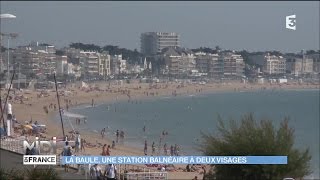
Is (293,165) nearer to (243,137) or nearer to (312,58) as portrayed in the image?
(243,137)

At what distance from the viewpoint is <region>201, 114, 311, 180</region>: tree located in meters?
8.22

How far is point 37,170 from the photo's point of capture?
24.6ft

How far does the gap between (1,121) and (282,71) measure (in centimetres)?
7581

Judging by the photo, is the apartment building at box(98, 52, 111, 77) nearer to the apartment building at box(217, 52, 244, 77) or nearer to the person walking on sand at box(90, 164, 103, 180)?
the apartment building at box(217, 52, 244, 77)

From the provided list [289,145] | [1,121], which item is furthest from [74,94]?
[289,145]

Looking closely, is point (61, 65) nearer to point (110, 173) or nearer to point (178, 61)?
point (178, 61)

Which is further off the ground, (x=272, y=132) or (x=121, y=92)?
(x=272, y=132)

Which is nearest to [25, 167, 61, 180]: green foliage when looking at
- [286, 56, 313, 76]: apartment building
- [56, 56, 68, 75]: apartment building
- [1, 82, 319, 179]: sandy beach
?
[1, 82, 319, 179]: sandy beach

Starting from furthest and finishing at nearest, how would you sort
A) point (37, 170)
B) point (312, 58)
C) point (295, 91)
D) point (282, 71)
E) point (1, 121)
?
point (295, 91)
point (282, 71)
point (312, 58)
point (1, 121)
point (37, 170)

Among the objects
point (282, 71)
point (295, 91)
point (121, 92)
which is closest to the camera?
point (121, 92)

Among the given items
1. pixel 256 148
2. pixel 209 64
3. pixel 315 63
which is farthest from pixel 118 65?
pixel 256 148

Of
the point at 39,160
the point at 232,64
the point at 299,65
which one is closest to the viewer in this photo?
the point at 39,160

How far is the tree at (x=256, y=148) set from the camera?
8.22m

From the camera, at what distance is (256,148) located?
830 centimetres
